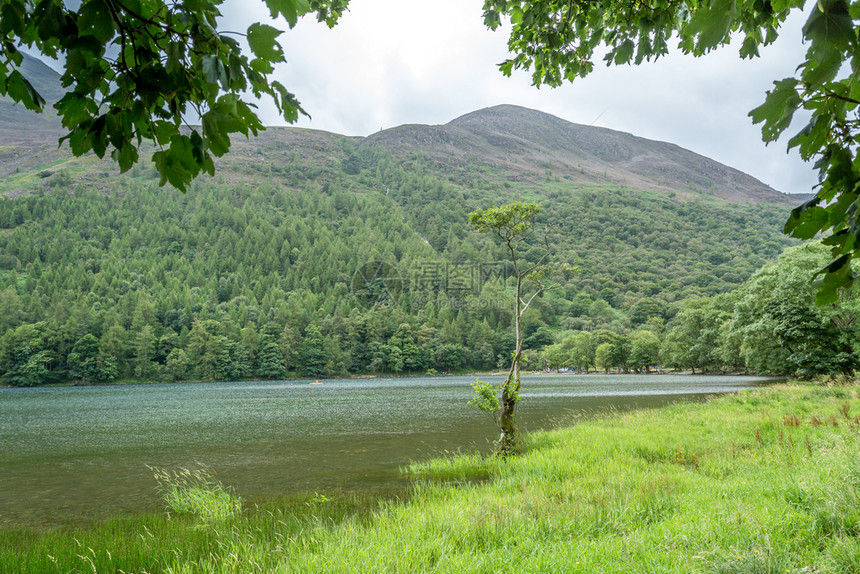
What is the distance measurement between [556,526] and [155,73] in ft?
20.1

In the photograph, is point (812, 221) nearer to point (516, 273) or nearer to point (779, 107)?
point (779, 107)

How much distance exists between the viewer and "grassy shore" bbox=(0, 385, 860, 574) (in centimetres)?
421

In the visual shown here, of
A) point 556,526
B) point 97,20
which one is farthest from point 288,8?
point 556,526

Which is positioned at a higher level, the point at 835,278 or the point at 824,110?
the point at 824,110

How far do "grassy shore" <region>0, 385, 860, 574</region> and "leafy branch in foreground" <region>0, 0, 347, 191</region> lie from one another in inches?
169

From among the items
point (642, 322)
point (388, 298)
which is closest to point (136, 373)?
point (388, 298)

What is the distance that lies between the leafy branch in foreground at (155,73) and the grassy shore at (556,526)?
4296 mm

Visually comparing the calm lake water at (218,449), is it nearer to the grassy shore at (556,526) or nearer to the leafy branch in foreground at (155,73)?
the grassy shore at (556,526)

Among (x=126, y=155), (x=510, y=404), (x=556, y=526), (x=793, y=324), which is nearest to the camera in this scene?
(x=126, y=155)

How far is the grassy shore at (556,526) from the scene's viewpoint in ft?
13.8

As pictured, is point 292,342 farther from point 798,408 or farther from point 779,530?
point 779,530

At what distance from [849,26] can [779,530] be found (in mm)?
5065

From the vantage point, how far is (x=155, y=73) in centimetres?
153

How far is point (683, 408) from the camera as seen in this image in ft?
73.7
